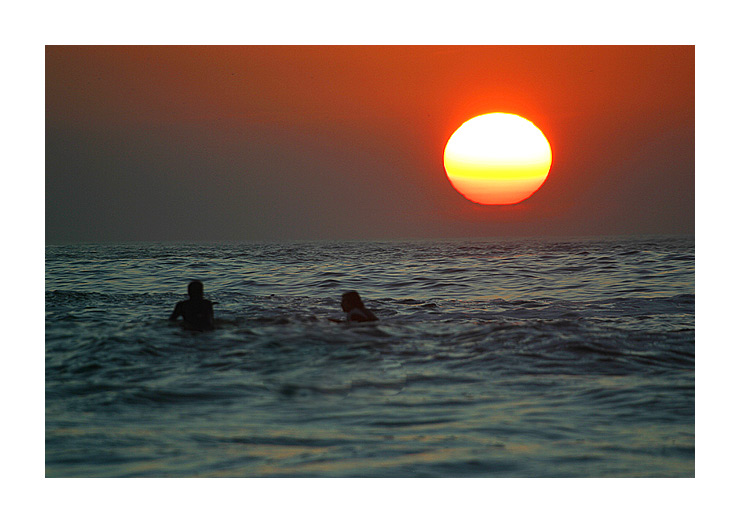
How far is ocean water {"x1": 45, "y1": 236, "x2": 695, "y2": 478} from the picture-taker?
231 inches

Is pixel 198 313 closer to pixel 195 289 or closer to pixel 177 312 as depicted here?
pixel 195 289

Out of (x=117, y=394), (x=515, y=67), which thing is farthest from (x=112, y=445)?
(x=515, y=67)

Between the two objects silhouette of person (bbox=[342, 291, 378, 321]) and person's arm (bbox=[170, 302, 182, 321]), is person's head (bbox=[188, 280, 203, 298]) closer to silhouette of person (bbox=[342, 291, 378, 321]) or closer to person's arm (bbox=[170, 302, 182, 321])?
person's arm (bbox=[170, 302, 182, 321])

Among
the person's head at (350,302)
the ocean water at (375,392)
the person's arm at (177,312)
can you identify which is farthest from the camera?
the person's head at (350,302)

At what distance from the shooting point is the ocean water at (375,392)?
5.87 metres

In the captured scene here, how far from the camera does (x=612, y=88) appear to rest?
1184cm

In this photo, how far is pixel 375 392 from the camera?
7.61m

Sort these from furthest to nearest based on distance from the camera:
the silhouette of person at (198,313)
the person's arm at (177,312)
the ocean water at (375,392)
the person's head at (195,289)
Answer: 1. the person's arm at (177,312)
2. the silhouette of person at (198,313)
3. the person's head at (195,289)
4. the ocean water at (375,392)

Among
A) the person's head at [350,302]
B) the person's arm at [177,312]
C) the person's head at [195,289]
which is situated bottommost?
→ the person's arm at [177,312]

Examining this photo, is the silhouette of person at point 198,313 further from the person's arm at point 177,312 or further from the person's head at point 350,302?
the person's head at point 350,302

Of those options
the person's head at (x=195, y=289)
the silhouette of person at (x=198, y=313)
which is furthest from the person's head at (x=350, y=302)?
the person's head at (x=195, y=289)

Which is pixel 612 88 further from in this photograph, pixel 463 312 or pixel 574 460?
pixel 574 460

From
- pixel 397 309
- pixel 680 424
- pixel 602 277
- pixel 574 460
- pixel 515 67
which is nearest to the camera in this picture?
pixel 574 460
